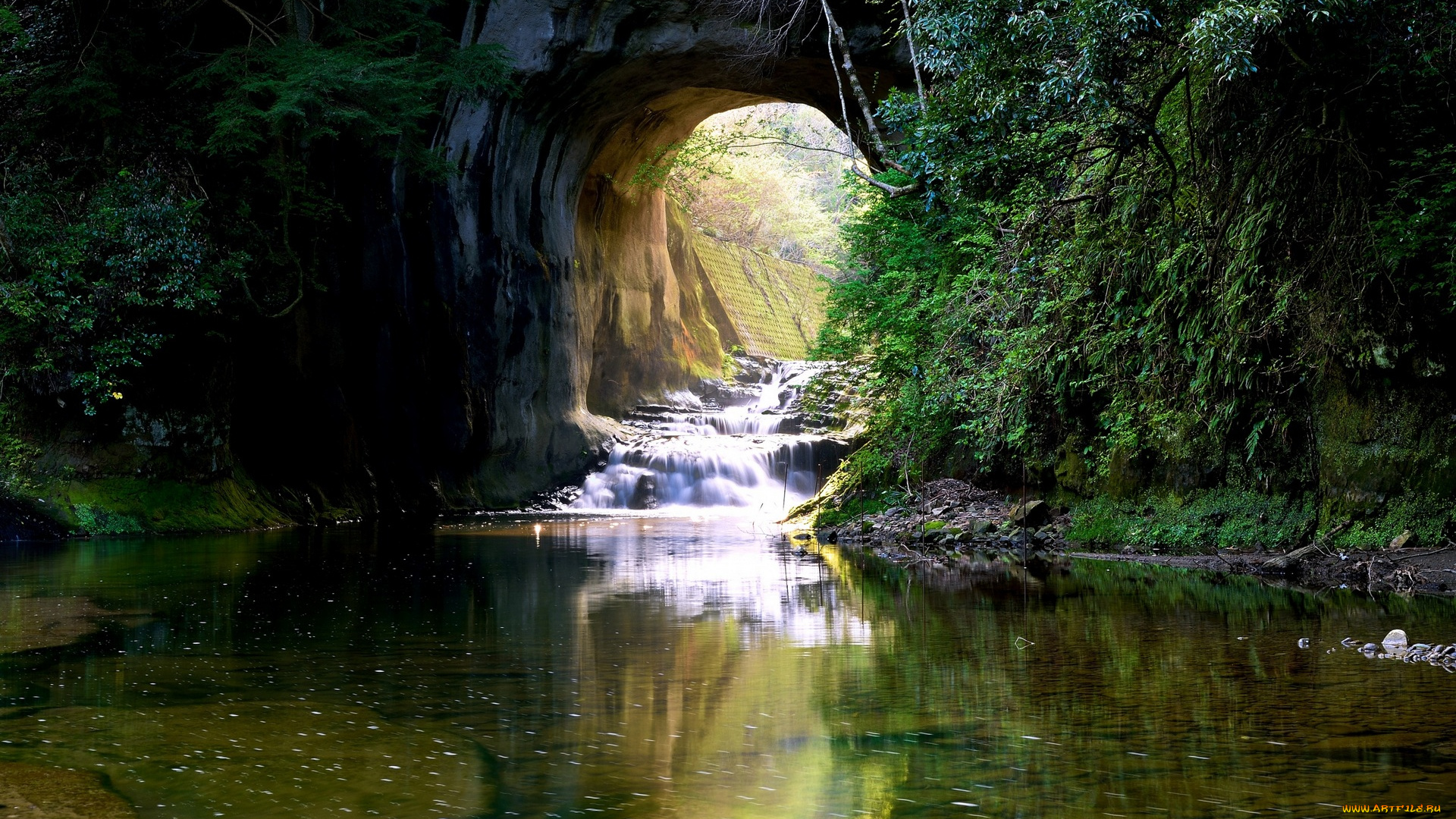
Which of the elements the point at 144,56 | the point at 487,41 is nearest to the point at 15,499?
the point at 144,56

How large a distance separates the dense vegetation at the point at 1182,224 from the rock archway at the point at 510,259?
9129 mm

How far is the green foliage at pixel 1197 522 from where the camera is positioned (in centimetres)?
916

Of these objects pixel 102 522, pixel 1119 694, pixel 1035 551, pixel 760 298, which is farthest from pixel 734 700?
pixel 760 298

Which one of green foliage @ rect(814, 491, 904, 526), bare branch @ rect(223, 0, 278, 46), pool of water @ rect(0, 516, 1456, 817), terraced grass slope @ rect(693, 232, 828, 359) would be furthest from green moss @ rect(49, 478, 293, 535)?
terraced grass slope @ rect(693, 232, 828, 359)

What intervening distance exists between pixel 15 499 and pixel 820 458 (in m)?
14.6

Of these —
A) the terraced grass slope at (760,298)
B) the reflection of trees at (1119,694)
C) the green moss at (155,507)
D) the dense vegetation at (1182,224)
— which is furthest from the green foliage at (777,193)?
the reflection of trees at (1119,694)

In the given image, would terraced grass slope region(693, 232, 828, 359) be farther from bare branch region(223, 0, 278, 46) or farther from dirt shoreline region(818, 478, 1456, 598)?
dirt shoreline region(818, 478, 1456, 598)

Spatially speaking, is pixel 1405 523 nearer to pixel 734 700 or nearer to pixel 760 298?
pixel 734 700

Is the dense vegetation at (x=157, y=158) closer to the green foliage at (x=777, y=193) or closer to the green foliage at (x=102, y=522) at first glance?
the green foliage at (x=102, y=522)

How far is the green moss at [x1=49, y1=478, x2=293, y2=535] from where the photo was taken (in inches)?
590

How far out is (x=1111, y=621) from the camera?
632cm

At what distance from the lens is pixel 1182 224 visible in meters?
9.95

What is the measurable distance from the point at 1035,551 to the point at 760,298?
32.5m

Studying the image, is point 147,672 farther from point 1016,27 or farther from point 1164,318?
point 1164,318
